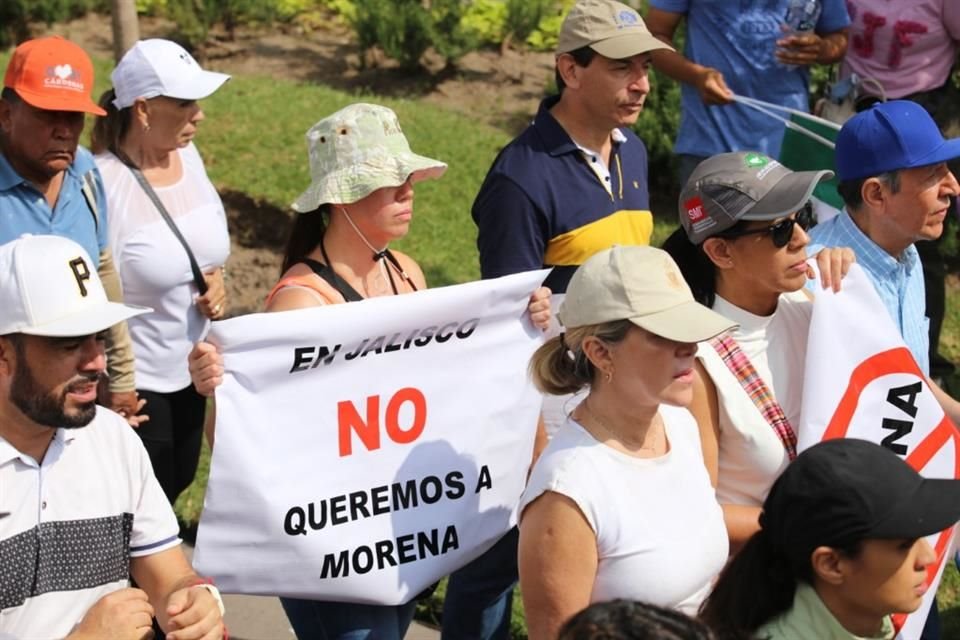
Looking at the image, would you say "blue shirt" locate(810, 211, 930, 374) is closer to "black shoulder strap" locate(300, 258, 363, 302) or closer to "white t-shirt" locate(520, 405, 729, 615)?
"white t-shirt" locate(520, 405, 729, 615)

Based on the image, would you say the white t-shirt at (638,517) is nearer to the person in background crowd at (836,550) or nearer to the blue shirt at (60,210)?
the person in background crowd at (836,550)

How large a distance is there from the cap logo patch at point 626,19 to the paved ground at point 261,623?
250 centimetres

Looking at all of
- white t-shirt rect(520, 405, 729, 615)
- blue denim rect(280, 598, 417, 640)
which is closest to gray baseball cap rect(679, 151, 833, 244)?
white t-shirt rect(520, 405, 729, 615)

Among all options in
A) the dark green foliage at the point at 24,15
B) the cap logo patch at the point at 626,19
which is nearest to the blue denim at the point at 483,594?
the cap logo patch at the point at 626,19

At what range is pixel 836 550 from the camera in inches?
123

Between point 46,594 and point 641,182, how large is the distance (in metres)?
2.86

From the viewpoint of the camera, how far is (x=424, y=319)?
175 inches

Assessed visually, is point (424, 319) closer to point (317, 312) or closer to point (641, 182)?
point (317, 312)

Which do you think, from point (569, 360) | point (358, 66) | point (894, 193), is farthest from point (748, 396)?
point (358, 66)

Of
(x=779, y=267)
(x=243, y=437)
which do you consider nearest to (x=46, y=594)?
(x=243, y=437)

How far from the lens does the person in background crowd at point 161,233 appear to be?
215 inches

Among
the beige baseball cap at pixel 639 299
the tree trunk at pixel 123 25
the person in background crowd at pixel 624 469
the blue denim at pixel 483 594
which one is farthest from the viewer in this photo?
the tree trunk at pixel 123 25

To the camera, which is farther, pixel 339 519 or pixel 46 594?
pixel 339 519

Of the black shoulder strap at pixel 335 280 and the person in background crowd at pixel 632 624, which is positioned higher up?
the person in background crowd at pixel 632 624
